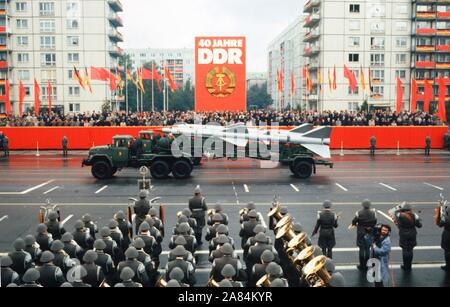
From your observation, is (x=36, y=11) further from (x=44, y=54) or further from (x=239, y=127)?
(x=239, y=127)

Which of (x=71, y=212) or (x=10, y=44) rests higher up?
(x=10, y=44)

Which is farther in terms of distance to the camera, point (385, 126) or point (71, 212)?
point (385, 126)

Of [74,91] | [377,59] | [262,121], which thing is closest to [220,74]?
[262,121]

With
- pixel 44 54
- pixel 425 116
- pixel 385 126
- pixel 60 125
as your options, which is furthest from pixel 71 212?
pixel 44 54

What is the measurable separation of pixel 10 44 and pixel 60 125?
3711 cm

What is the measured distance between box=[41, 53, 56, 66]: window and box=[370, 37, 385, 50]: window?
142 ft

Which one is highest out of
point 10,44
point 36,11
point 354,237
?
point 36,11

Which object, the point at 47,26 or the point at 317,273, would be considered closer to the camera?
the point at 317,273

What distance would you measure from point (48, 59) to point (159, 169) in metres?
50.4

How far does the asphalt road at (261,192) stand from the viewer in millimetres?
13414

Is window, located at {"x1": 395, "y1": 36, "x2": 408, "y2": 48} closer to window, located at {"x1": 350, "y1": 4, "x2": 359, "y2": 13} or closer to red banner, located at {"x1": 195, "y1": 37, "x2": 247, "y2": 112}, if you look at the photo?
window, located at {"x1": 350, "y1": 4, "x2": 359, "y2": 13}

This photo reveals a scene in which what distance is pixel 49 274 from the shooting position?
8.13m

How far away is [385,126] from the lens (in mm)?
36844

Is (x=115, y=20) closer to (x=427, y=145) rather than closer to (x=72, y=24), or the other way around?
(x=72, y=24)
